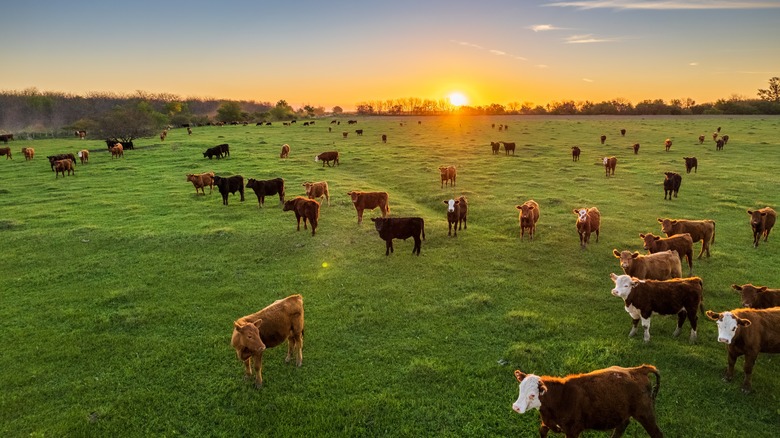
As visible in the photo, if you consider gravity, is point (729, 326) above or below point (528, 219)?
below

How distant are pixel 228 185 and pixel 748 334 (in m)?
20.4

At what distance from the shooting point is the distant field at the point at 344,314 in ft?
21.8

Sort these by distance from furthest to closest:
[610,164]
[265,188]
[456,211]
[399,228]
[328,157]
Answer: [328,157]
[610,164]
[265,188]
[456,211]
[399,228]

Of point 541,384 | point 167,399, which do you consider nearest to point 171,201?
point 167,399

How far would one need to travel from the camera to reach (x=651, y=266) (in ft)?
33.0

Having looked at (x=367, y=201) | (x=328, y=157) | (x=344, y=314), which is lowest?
(x=344, y=314)

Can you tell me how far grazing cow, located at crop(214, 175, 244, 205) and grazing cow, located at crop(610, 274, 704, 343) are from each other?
1802cm

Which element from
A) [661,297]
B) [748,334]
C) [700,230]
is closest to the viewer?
[748,334]

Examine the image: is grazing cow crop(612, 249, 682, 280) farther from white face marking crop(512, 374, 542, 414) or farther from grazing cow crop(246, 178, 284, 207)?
grazing cow crop(246, 178, 284, 207)

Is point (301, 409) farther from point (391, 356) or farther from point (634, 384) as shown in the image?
point (634, 384)

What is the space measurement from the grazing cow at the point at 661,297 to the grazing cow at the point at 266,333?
6.32m

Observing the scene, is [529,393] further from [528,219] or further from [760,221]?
[760,221]

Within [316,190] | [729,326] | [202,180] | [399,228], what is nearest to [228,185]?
[202,180]

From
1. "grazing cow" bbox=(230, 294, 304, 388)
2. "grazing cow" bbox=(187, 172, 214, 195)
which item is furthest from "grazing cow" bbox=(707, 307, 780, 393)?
"grazing cow" bbox=(187, 172, 214, 195)
